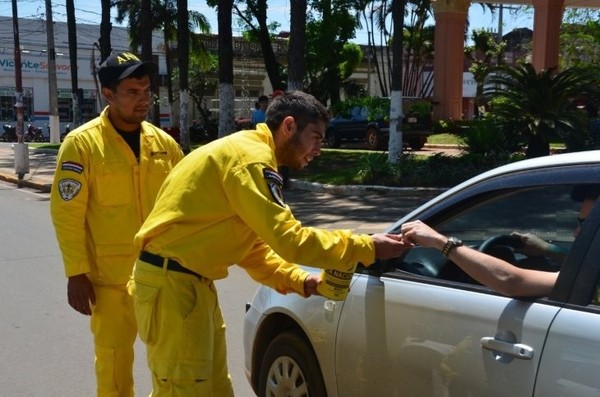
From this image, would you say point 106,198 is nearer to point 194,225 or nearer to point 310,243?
point 194,225

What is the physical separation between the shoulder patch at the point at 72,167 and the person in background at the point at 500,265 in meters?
1.60

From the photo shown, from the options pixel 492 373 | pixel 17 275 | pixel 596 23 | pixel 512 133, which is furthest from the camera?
pixel 596 23

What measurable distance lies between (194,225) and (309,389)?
45.3 inches

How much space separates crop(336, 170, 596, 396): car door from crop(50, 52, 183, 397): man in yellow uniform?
3.56 feet

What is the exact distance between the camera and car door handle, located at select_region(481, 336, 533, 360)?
7.57ft

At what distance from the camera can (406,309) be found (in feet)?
9.39

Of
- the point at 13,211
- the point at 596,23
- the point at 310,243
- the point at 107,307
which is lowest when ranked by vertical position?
the point at 13,211

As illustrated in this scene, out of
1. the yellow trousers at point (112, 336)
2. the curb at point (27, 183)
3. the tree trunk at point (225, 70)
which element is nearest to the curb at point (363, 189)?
the tree trunk at point (225, 70)

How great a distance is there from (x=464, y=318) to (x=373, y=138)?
70.6 feet

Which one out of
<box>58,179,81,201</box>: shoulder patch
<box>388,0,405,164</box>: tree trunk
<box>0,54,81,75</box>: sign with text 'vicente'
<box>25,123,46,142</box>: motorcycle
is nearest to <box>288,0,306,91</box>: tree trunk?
<box>388,0,405,164</box>: tree trunk

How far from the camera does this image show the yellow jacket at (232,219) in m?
2.54

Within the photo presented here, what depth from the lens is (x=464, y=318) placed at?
259 centimetres

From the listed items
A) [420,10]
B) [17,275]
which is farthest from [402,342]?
[420,10]

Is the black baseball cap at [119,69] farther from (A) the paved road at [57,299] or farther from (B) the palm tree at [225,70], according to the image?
(B) the palm tree at [225,70]
